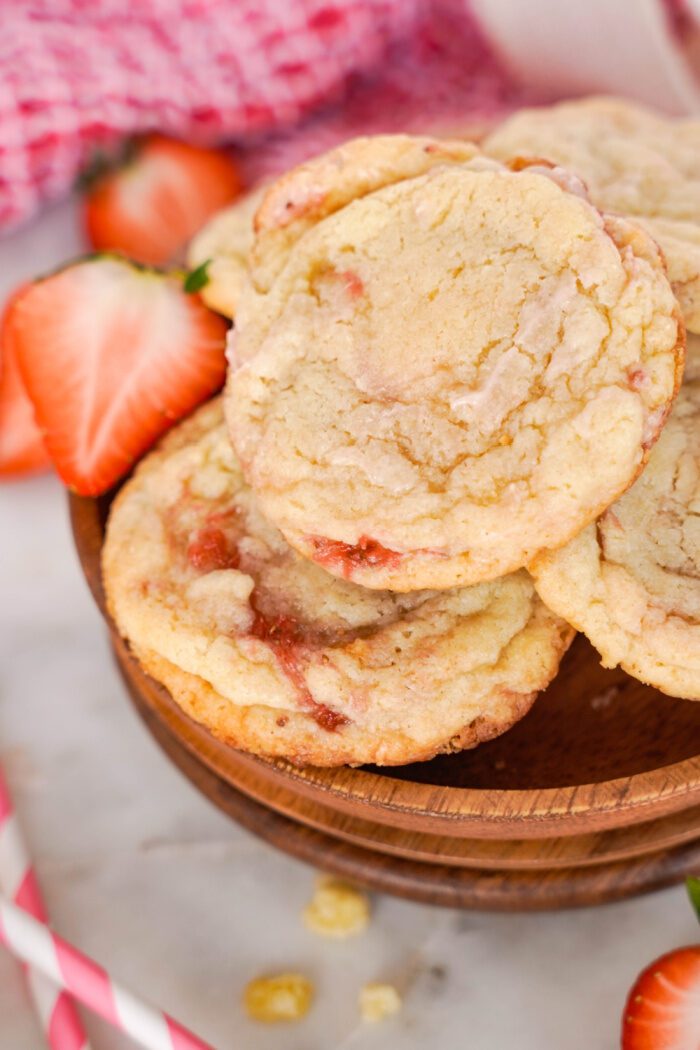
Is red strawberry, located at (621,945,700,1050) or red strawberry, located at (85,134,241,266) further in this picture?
red strawberry, located at (85,134,241,266)

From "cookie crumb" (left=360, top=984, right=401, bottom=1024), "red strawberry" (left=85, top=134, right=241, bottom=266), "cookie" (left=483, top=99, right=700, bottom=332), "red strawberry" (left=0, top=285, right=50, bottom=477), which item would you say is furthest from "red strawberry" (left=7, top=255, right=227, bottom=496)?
"cookie crumb" (left=360, top=984, right=401, bottom=1024)

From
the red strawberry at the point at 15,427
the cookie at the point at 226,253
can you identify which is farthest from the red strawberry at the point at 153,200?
the cookie at the point at 226,253

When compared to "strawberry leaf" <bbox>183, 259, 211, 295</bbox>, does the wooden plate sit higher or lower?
lower

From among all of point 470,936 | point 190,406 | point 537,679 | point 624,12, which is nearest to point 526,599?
point 537,679

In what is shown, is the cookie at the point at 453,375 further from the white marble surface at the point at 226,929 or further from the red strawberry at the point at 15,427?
the red strawberry at the point at 15,427

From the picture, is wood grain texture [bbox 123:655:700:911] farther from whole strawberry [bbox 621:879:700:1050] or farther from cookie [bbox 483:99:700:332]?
cookie [bbox 483:99:700:332]

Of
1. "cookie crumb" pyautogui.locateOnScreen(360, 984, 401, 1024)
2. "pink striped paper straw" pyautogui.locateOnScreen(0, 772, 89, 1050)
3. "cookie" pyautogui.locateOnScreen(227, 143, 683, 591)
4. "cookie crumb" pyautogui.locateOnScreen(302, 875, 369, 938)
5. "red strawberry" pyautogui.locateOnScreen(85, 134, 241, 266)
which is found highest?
"cookie" pyautogui.locateOnScreen(227, 143, 683, 591)

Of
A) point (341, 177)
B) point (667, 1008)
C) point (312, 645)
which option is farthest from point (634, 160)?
point (667, 1008)
